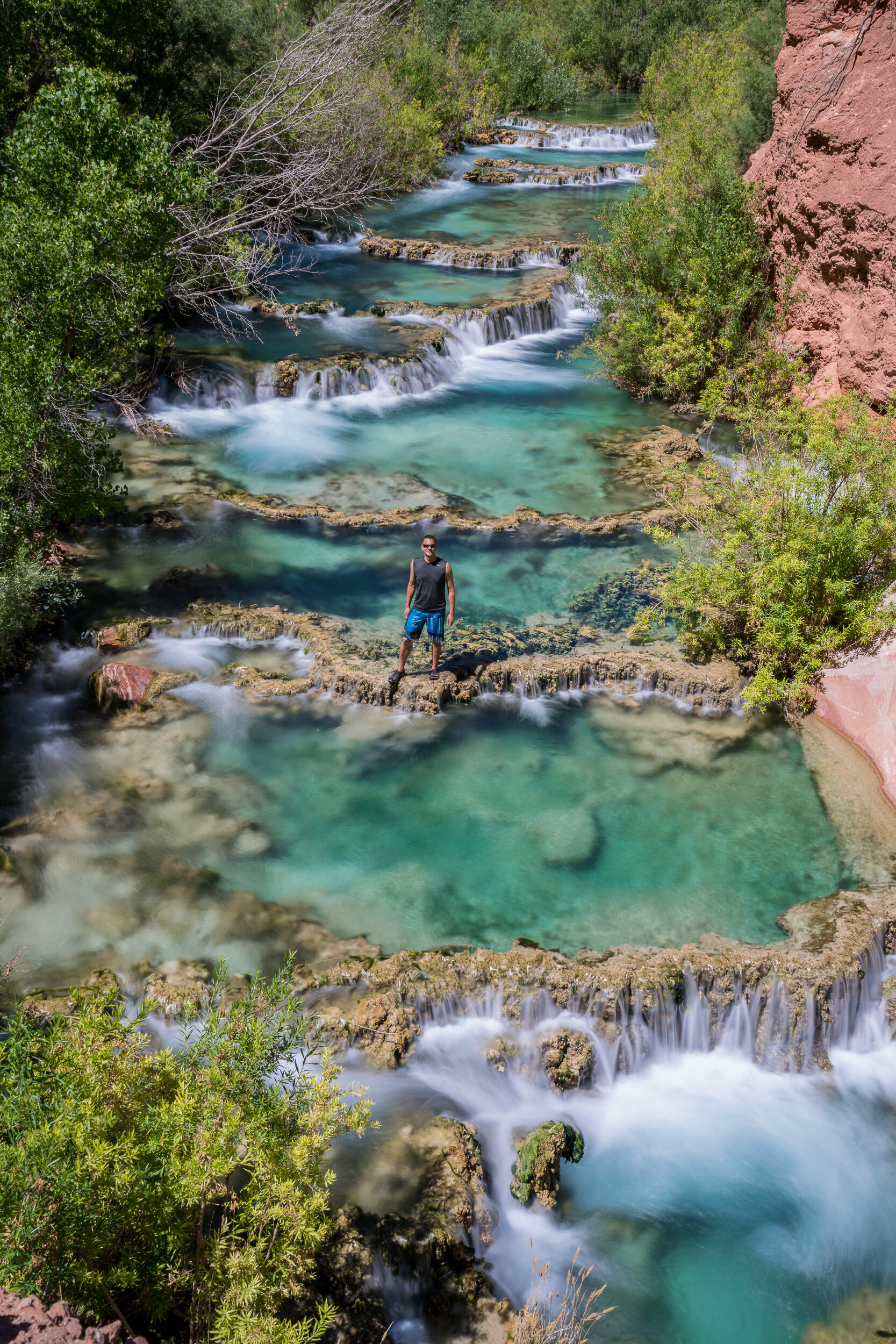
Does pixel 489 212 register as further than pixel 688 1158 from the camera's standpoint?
Yes

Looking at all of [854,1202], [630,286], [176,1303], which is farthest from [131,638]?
[630,286]

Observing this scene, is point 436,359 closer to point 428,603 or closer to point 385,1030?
point 428,603

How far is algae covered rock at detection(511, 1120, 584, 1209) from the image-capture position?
5852mm

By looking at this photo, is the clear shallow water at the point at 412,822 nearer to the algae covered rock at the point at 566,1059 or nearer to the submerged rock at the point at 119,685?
the submerged rock at the point at 119,685

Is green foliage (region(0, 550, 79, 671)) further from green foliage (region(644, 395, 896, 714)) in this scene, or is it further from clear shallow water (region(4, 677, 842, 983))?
green foliage (region(644, 395, 896, 714))

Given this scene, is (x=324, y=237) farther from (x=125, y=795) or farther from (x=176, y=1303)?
(x=176, y=1303)

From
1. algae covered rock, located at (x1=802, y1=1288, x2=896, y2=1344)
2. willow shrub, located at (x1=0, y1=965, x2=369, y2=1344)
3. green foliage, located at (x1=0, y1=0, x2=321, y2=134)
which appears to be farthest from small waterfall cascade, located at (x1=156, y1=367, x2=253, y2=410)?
algae covered rock, located at (x1=802, y1=1288, x2=896, y2=1344)

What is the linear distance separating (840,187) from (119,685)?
11.5m

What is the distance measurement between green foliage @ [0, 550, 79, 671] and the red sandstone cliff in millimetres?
10415

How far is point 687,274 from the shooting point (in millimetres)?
14367

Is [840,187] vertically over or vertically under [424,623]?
over

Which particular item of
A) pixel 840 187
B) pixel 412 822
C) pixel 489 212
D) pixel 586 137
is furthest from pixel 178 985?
pixel 586 137

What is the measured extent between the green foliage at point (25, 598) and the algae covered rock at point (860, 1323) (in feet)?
28.6

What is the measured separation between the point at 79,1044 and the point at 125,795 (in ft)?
14.4
